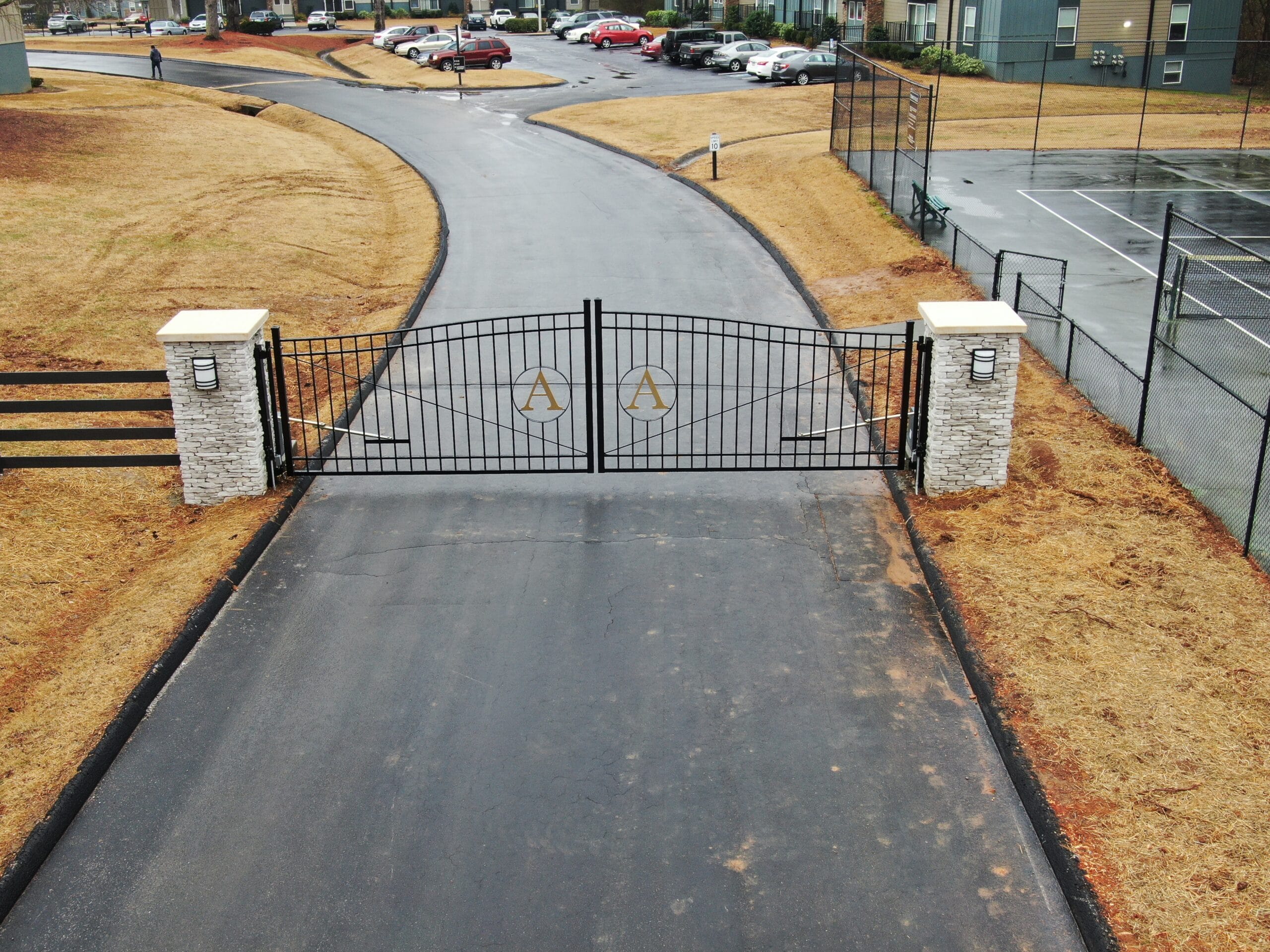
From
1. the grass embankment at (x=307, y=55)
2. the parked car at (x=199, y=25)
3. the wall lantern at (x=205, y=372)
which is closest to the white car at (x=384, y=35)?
the grass embankment at (x=307, y=55)

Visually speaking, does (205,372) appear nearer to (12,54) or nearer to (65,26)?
(12,54)

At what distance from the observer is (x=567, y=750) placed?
8219 mm

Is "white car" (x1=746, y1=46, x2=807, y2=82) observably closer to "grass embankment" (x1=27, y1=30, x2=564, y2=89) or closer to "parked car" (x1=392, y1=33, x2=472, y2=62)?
"grass embankment" (x1=27, y1=30, x2=564, y2=89)

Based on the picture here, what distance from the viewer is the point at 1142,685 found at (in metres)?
8.55

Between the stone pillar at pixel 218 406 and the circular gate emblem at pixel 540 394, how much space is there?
11.2 feet

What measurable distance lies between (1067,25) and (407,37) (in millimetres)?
37071

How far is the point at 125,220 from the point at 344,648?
19.1 meters

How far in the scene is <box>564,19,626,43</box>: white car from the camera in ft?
224

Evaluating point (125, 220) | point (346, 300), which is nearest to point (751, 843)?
point (346, 300)

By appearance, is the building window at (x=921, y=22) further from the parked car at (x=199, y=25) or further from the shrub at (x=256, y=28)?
the parked car at (x=199, y=25)

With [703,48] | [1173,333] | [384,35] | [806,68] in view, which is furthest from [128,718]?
[384,35]

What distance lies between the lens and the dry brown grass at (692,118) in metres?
36.1

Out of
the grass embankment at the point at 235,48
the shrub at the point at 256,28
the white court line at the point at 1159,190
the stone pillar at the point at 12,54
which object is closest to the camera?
the white court line at the point at 1159,190

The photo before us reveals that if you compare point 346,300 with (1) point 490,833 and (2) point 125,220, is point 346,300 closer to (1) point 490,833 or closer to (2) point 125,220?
(2) point 125,220
